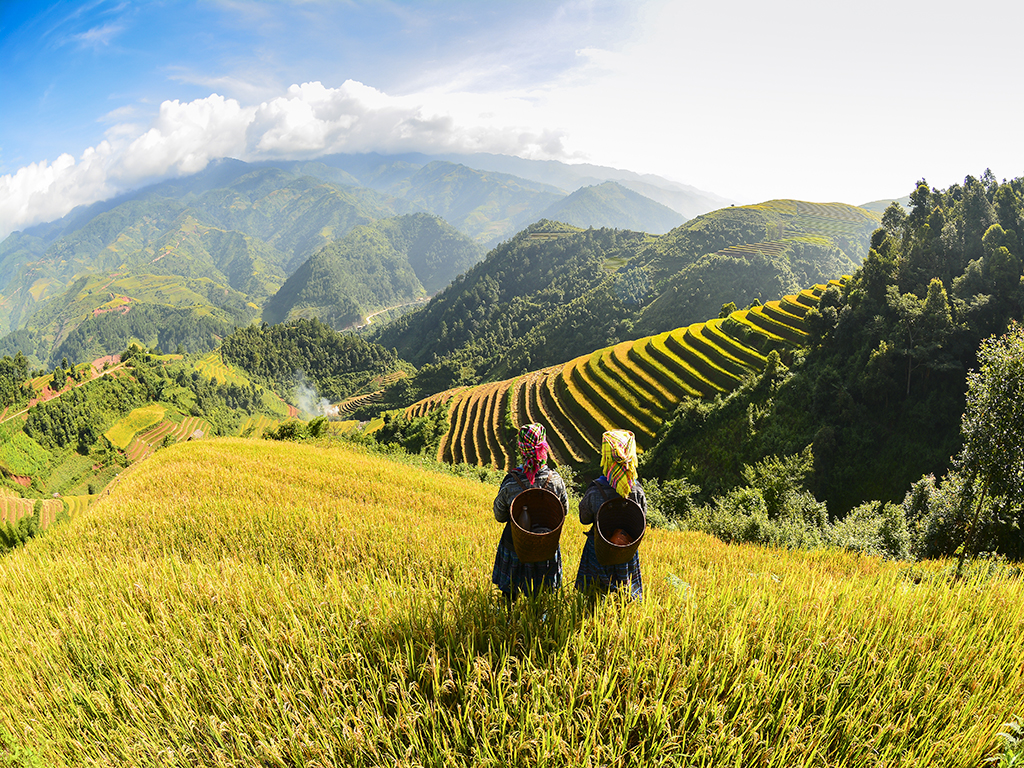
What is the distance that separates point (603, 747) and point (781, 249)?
6223 inches

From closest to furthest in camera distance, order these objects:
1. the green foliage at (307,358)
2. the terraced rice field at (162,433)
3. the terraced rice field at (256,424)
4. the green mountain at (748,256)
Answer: the terraced rice field at (162,433), the green mountain at (748,256), the terraced rice field at (256,424), the green foliage at (307,358)

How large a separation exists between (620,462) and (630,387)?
44732mm

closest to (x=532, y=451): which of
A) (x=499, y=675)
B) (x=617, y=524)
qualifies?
(x=617, y=524)

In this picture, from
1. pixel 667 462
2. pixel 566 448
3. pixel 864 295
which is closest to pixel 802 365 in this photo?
pixel 864 295

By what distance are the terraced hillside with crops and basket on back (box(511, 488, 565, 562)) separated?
3736 centimetres

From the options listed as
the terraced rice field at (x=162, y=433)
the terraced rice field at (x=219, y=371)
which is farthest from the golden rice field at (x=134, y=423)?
the terraced rice field at (x=219, y=371)

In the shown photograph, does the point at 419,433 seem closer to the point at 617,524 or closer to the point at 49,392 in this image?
the point at 617,524

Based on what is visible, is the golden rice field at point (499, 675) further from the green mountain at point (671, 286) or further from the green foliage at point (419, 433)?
the green mountain at point (671, 286)

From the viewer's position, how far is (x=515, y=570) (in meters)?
3.89

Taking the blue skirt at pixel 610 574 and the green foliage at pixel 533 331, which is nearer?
the blue skirt at pixel 610 574

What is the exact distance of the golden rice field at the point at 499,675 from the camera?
2090 mm

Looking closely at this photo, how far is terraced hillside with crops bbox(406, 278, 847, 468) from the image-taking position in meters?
41.8

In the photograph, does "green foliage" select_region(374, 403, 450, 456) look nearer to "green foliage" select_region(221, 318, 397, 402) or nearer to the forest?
the forest

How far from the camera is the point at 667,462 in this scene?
35219 mm
